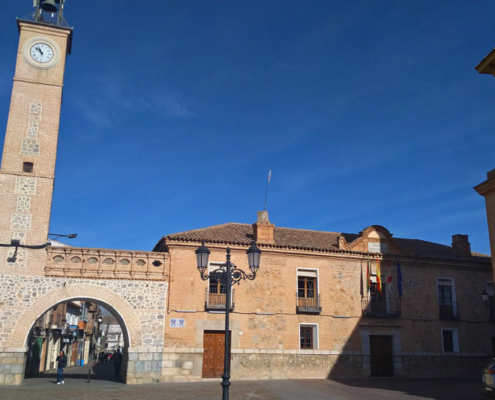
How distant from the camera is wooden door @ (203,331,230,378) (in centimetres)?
1984

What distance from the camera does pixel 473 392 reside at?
55.3 feet

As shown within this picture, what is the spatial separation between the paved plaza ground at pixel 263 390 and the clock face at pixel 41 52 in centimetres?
1358

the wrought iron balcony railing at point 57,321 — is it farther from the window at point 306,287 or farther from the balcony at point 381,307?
the balcony at point 381,307

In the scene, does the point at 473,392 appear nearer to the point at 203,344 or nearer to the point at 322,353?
the point at 322,353

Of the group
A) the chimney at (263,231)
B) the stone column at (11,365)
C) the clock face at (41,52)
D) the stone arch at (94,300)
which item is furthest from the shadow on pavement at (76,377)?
the clock face at (41,52)

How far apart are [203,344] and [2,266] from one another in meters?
8.61

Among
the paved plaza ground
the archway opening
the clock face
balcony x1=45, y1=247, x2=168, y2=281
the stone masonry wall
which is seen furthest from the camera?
the clock face

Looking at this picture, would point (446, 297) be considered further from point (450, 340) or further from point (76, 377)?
point (76, 377)

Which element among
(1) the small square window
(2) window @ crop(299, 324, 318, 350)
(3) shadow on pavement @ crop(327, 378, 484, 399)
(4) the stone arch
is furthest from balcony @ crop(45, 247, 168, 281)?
(3) shadow on pavement @ crop(327, 378, 484, 399)

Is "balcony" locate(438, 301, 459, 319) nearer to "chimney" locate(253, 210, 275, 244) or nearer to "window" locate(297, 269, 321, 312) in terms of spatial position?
"window" locate(297, 269, 321, 312)

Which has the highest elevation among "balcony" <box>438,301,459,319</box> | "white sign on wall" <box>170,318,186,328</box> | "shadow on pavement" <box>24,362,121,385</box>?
"balcony" <box>438,301,459,319</box>

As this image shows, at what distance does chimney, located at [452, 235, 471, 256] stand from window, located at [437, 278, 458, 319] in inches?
87.3

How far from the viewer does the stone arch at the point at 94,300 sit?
18.3m

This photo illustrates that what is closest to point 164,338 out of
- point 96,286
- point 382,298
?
point 96,286
